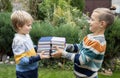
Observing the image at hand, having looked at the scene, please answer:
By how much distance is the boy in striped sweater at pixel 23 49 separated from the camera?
14.0 feet

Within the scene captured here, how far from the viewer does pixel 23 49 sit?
4.31m

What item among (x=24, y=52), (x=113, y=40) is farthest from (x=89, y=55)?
(x=113, y=40)

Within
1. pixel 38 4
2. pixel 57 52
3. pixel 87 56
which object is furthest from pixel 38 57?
pixel 38 4

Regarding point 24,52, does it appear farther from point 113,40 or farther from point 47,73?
point 113,40

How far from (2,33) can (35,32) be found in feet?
2.70

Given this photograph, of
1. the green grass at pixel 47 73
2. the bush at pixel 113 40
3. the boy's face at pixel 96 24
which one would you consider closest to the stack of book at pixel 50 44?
the boy's face at pixel 96 24

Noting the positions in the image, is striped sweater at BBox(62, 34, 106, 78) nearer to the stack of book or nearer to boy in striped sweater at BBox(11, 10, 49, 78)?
the stack of book

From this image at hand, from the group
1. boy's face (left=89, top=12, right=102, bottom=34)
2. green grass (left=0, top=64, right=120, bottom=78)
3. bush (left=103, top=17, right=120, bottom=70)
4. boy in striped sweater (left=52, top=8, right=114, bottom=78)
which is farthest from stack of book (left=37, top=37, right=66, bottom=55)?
bush (left=103, top=17, right=120, bottom=70)

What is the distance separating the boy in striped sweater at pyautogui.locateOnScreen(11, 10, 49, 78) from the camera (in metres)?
4.28

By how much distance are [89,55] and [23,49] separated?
2.55 ft

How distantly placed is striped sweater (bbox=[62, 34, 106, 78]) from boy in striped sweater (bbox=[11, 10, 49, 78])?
15.4 inches

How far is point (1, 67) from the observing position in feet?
25.4

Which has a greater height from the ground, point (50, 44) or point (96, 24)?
point (96, 24)

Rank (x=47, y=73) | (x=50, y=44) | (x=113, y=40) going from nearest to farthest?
1. (x=50, y=44)
2. (x=47, y=73)
3. (x=113, y=40)
